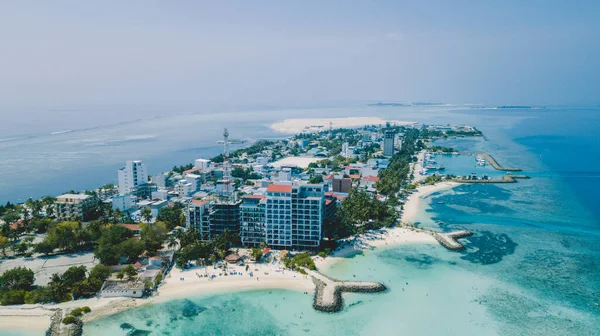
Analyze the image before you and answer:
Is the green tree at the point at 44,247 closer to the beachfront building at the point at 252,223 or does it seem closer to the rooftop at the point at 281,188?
the beachfront building at the point at 252,223

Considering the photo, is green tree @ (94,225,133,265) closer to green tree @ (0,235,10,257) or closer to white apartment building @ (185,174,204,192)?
green tree @ (0,235,10,257)

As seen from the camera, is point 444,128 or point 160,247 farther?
point 444,128

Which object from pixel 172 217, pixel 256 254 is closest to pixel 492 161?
pixel 256 254

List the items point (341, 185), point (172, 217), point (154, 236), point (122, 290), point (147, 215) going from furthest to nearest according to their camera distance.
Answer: point (341, 185) < point (147, 215) < point (172, 217) < point (154, 236) < point (122, 290)

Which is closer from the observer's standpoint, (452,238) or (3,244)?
(3,244)

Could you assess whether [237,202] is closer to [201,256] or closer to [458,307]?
[201,256]

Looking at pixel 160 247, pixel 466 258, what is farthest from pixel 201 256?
pixel 466 258

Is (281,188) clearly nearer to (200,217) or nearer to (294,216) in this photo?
(294,216)
